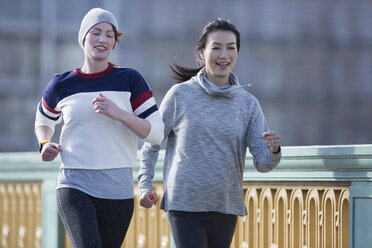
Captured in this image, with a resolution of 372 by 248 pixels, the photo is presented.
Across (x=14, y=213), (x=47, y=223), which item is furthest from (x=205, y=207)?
(x=14, y=213)

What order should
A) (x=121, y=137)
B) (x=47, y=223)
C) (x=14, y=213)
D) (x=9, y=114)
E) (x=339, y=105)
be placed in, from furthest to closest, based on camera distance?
(x=339, y=105) → (x=9, y=114) → (x=14, y=213) → (x=47, y=223) → (x=121, y=137)

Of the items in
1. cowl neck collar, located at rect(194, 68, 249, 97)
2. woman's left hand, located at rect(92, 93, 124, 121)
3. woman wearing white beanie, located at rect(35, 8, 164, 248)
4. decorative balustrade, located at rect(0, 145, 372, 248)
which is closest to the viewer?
woman's left hand, located at rect(92, 93, 124, 121)

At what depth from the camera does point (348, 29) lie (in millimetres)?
50344

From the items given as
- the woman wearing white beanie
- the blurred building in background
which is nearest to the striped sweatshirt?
the woman wearing white beanie

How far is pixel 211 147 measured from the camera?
4496mm

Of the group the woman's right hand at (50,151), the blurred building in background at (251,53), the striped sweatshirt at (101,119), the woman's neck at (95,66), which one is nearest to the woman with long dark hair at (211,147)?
the striped sweatshirt at (101,119)

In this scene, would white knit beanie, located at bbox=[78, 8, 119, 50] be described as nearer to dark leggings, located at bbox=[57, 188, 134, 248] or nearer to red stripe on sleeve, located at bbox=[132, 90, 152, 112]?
red stripe on sleeve, located at bbox=[132, 90, 152, 112]

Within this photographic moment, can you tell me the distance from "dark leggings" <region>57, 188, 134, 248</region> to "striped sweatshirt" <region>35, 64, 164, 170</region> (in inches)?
6.1

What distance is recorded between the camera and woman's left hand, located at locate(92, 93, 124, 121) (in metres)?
4.20

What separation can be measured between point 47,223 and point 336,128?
42563mm

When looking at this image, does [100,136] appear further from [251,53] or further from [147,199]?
[251,53]

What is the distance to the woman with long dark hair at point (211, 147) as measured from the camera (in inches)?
176

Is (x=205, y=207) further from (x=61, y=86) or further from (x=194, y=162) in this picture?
(x=61, y=86)

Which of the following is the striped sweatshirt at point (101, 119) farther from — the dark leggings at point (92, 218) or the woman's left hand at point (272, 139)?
the woman's left hand at point (272, 139)
